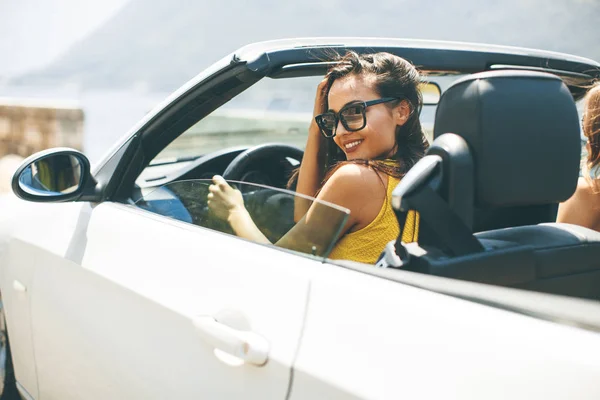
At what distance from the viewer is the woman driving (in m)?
1.74

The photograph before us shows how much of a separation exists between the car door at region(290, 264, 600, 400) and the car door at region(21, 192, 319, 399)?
8 centimetres

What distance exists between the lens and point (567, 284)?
4.86ft

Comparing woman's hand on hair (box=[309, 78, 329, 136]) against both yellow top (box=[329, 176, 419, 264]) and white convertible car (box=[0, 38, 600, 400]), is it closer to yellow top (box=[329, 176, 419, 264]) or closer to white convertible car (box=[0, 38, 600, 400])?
white convertible car (box=[0, 38, 600, 400])

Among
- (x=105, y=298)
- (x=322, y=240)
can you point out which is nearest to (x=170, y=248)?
(x=105, y=298)

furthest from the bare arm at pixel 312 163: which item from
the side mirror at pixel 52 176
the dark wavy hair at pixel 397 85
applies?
the side mirror at pixel 52 176

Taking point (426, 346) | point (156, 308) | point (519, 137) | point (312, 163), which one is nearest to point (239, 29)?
point (312, 163)

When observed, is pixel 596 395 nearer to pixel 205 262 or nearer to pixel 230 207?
pixel 205 262

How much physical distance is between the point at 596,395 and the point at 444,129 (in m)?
0.81

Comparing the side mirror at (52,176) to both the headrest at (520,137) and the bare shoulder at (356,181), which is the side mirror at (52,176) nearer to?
the bare shoulder at (356,181)

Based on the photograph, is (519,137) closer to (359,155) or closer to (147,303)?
(359,155)

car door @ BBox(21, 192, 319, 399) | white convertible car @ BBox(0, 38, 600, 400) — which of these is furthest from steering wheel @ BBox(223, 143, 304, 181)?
car door @ BBox(21, 192, 319, 399)

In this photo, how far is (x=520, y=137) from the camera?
1.45 metres

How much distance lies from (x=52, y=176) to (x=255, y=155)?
0.97 m

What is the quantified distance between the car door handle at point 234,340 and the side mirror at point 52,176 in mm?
929
